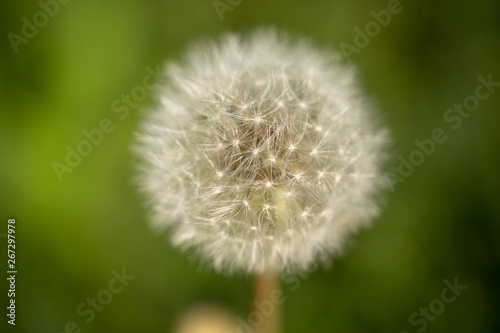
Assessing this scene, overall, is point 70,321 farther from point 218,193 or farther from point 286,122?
point 286,122
